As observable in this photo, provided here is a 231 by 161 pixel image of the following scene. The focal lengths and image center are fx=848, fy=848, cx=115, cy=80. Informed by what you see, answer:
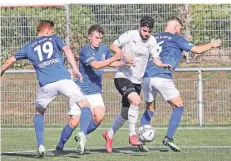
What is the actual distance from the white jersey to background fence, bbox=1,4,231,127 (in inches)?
340

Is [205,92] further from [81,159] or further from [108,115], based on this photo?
[81,159]

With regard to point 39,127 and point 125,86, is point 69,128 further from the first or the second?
point 125,86

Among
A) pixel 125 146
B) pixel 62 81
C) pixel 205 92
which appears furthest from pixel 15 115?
pixel 62 81

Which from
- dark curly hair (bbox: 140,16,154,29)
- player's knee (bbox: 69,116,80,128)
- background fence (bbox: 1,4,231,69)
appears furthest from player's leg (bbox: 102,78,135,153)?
background fence (bbox: 1,4,231,69)

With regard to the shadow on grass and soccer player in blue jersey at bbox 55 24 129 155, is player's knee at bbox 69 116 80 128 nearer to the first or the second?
the shadow on grass

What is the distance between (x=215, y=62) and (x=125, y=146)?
9198 mm

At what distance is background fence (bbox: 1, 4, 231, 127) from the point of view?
22844 millimetres

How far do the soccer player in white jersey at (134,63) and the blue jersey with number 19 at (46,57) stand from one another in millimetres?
1198

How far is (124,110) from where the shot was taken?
1441 cm

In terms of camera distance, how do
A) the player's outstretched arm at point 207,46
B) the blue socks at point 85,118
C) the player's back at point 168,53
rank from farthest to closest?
the player's back at point 168,53
the player's outstretched arm at point 207,46
the blue socks at point 85,118

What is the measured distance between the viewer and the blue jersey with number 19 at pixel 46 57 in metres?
12.9

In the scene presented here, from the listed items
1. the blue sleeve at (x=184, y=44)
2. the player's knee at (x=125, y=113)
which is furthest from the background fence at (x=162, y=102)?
the player's knee at (x=125, y=113)

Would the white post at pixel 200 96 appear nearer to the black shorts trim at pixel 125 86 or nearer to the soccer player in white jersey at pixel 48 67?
the black shorts trim at pixel 125 86

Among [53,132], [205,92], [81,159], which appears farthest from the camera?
[205,92]
